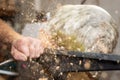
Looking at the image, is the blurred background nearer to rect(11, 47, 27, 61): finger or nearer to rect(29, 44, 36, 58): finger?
rect(11, 47, 27, 61): finger

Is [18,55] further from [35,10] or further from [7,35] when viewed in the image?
[35,10]

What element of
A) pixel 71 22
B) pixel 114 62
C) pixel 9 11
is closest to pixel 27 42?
pixel 114 62

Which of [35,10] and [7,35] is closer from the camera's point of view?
[7,35]

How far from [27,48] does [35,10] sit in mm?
2235

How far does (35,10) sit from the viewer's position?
3.82m

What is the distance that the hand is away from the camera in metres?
1.57

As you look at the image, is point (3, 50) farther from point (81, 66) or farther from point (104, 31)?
point (81, 66)

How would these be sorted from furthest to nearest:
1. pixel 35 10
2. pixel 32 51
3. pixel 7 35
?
1. pixel 35 10
2. pixel 7 35
3. pixel 32 51

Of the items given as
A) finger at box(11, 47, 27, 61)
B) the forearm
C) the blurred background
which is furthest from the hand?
the blurred background

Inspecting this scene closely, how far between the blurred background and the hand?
1.49 metres

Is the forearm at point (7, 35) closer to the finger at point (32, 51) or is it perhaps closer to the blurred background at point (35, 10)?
the finger at point (32, 51)

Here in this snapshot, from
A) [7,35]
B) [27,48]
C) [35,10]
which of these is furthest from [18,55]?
[35,10]

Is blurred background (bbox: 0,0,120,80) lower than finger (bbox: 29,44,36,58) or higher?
lower

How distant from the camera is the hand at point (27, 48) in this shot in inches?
61.7
